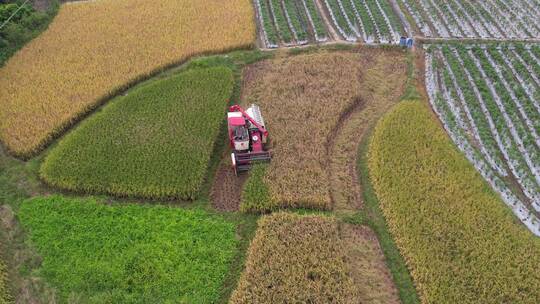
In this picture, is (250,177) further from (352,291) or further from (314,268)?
(352,291)

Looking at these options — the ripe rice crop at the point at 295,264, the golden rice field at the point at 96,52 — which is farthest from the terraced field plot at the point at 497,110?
the golden rice field at the point at 96,52

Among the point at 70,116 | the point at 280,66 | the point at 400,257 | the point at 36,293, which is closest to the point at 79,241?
the point at 36,293

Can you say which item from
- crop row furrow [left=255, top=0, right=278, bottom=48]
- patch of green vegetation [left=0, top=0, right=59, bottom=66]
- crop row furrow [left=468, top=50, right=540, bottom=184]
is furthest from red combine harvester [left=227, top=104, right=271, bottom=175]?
patch of green vegetation [left=0, top=0, right=59, bottom=66]

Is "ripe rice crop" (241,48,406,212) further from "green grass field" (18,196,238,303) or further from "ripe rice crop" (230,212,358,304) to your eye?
"green grass field" (18,196,238,303)

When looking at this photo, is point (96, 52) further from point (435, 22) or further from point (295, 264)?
point (435, 22)

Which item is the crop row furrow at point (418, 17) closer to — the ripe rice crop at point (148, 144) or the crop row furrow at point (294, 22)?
the crop row furrow at point (294, 22)
